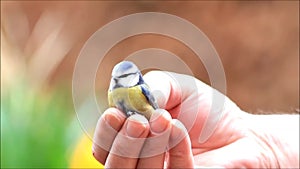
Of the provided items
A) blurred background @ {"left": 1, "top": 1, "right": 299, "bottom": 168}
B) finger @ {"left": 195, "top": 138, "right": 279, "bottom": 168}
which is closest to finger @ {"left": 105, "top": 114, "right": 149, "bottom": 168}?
finger @ {"left": 195, "top": 138, "right": 279, "bottom": 168}

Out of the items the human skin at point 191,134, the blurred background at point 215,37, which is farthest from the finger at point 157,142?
the blurred background at point 215,37

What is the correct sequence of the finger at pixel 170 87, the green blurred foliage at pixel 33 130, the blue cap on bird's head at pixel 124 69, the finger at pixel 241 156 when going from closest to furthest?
the blue cap on bird's head at pixel 124 69
the finger at pixel 170 87
the finger at pixel 241 156
the green blurred foliage at pixel 33 130

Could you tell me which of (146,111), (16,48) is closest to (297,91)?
(16,48)

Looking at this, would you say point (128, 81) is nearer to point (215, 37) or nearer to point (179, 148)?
point (179, 148)

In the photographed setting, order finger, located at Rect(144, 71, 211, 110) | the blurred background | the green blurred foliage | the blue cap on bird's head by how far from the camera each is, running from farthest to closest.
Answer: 1. the blurred background
2. the green blurred foliage
3. finger, located at Rect(144, 71, 211, 110)
4. the blue cap on bird's head

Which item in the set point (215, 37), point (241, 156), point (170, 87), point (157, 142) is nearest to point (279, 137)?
point (241, 156)

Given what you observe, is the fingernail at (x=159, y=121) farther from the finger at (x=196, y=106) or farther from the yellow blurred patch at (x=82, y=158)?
the yellow blurred patch at (x=82, y=158)

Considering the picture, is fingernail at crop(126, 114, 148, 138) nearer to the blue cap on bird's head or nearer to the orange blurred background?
the blue cap on bird's head
